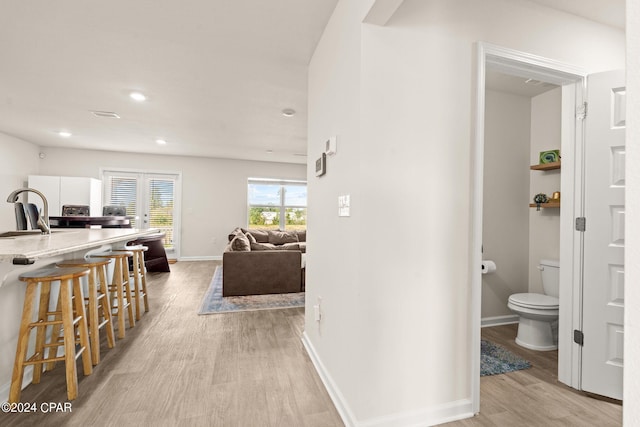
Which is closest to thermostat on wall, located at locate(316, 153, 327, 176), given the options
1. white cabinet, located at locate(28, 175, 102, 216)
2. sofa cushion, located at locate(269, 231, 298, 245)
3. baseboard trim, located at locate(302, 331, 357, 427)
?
baseboard trim, located at locate(302, 331, 357, 427)

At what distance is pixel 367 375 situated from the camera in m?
1.48

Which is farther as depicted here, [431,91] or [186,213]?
[186,213]

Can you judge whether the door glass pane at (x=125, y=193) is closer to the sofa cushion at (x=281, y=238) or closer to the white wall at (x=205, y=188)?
the white wall at (x=205, y=188)

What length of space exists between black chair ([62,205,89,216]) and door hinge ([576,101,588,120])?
23.1ft

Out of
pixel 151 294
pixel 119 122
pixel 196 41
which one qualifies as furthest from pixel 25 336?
pixel 119 122

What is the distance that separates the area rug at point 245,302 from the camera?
11.4ft

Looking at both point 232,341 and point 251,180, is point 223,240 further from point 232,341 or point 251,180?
point 232,341

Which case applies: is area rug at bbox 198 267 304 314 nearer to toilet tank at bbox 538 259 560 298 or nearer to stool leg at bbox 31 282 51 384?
stool leg at bbox 31 282 51 384

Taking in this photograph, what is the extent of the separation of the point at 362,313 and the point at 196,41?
2.37 meters

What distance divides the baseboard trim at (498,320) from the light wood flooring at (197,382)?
1.87 meters

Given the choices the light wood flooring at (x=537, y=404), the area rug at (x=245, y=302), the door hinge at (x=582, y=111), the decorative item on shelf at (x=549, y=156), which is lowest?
the area rug at (x=245, y=302)

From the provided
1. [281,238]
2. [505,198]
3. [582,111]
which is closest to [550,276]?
[505,198]

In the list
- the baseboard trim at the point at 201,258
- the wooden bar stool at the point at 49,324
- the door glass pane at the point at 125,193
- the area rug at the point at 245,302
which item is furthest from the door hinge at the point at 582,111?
the door glass pane at the point at 125,193

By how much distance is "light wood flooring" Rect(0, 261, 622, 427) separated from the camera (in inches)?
63.4
